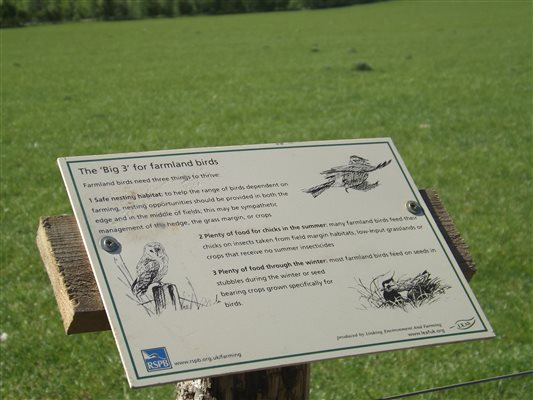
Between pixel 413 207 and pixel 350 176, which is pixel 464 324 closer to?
pixel 413 207

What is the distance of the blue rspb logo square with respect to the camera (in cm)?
219

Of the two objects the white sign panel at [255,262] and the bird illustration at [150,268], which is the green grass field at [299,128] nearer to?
the white sign panel at [255,262]

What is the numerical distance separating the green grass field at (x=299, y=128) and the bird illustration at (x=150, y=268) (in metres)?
2.35

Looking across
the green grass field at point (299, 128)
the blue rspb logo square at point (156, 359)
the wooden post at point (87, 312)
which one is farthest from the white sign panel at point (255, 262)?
the green grass field at point (299, 128)

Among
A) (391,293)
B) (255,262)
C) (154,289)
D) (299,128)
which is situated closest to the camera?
(154,289)

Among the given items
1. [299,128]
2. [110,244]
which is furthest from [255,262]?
[299,128]

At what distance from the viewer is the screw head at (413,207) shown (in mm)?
2830

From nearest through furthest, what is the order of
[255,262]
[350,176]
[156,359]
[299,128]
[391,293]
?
[156,359] → [255,262] → [391,293] → [350,176] → [299,128]

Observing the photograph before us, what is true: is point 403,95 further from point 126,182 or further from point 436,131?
point 126,182

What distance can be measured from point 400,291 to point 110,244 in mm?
867

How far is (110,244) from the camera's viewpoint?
7.77 feet

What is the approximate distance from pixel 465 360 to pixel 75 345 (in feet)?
7.77

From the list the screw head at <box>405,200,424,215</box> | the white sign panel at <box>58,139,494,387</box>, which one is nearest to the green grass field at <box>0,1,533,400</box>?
the screw head at <box>405,200,424,215</box>

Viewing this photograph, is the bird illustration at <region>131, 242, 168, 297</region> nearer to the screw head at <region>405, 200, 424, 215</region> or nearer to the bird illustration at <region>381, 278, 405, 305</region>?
the bird illustration at <region>381, 278, 405, 305</region>
